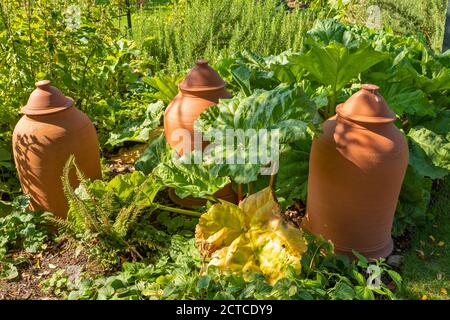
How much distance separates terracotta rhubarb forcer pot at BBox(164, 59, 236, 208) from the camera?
9.48ft

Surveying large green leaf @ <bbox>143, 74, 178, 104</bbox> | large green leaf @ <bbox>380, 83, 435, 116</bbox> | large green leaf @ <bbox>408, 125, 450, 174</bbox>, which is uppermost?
large green leaf @ <bbox>380, 83, 435, 116</bbox>

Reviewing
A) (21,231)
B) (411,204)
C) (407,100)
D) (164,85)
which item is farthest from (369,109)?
(21,231)

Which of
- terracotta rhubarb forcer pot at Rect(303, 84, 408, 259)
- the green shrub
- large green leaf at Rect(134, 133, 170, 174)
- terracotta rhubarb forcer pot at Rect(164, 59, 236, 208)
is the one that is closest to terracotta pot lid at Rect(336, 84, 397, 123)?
terracotta rhubarb forcer pot at Rect(303, 84, 408, 259)

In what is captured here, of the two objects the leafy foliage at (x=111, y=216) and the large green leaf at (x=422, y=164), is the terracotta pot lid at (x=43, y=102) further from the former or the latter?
the large green leaf at (x=422, y=164)

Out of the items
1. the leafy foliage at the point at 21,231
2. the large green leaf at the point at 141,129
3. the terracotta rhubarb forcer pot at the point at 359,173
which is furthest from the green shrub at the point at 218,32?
the terracotta rhubarb forcer pot at the point at 359,173

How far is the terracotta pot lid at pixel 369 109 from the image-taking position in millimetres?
2309

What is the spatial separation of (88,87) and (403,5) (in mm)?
4533

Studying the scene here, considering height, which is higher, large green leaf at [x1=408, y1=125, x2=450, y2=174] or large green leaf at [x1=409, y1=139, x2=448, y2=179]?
large green leaf at [x1=408, y1=125, x2=450, y2=174]

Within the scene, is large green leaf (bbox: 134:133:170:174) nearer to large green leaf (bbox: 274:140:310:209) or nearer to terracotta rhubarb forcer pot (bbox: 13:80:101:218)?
terracotta rhubarb forcer pot (bbox: 13:80:101:218)

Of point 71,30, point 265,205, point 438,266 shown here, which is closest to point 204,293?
point 265,205

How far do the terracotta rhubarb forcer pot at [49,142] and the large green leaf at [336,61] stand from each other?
4.39 feet

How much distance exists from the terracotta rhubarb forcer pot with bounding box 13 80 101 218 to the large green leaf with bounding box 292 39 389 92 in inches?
52.7

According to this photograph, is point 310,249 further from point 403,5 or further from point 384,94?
point 403,5

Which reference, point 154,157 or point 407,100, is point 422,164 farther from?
point 154,157
